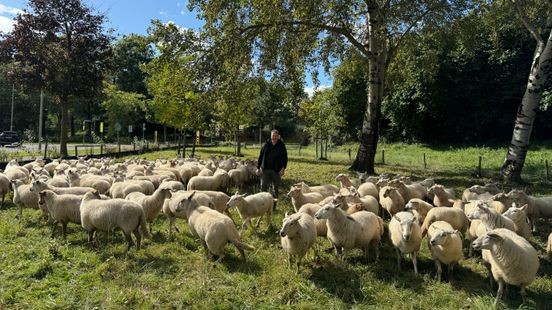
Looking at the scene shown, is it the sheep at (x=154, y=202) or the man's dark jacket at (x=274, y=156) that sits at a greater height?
the man's dark jacket at (x=274, y=156)

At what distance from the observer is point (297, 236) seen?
7.29 meters

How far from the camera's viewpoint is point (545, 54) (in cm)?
1630

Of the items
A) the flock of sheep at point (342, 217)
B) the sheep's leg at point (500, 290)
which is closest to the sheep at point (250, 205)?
the flock of sheep at point (342, 217)

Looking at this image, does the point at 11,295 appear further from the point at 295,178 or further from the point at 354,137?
the point at 354,137

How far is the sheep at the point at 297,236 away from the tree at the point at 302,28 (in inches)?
425

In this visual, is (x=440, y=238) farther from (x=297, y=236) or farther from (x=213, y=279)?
(x=213, y=279)

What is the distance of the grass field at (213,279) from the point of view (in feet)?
20.2

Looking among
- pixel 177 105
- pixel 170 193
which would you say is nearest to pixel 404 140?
pixel 177 105

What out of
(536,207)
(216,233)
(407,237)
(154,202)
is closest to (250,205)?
(154,202)

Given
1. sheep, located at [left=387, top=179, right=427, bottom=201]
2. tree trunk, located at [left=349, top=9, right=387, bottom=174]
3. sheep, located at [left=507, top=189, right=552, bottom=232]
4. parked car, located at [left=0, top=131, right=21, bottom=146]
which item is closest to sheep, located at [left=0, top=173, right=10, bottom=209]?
sheep, located at [left=387, top=179, right=427, bottom=201]

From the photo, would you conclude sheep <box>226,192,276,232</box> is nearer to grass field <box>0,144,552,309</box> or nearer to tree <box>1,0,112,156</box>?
grass field <box>0,144,552,309</box>

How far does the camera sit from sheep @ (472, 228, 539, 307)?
614 centimetres

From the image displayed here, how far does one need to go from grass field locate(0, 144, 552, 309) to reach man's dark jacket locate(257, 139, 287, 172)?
9.17 feet

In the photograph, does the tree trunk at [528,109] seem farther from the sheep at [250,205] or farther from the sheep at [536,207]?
the sheep at [250,205]
